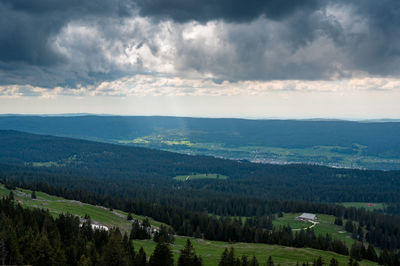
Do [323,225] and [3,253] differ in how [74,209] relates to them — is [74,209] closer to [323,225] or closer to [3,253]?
[3,253]

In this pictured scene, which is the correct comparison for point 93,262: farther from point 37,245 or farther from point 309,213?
point 309,213

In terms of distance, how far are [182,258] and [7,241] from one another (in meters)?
29.8

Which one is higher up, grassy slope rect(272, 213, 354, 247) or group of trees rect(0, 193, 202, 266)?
group of trees rect(0, 193, 202, 266)

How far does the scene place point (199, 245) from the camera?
105 m

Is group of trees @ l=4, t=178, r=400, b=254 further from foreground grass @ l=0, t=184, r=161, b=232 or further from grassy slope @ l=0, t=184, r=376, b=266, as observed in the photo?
foreground grass @ l=0, t=184, r=161, b=232

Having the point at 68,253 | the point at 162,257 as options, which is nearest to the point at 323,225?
the point at 162,257

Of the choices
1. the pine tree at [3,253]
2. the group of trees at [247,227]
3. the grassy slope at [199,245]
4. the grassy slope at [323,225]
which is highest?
the pine tree at [3,253]

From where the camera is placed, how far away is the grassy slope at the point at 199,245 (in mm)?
88875

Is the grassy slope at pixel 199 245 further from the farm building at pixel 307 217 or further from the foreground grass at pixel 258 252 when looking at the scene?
the farm building at pixel 307 217

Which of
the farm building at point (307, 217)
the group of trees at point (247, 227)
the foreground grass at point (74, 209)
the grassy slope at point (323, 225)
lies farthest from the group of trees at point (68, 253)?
the farm building at point (307, 217)

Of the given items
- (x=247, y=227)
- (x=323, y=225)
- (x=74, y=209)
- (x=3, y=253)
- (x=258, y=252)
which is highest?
(x=3, y=253)

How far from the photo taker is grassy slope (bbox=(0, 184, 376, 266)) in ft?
292

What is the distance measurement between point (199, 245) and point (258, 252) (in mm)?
18366

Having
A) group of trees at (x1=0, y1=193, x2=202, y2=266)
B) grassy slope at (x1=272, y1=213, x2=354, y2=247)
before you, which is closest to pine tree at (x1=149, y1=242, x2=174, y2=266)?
group of trees at (x1=0, y1=193, x2=202, y2=266)
